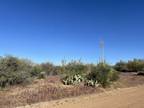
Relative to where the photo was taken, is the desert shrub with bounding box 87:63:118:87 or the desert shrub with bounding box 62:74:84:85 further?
the desert shrub with bounding box 87:63:118:87

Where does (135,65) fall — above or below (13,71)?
above

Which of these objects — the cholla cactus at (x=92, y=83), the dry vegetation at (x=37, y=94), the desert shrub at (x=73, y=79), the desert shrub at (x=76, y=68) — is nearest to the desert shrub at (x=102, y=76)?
the cholla cactus at (x=92, y=83)

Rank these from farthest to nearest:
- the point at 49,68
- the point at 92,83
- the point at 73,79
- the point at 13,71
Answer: the point at 49,68, the point at 73,79, the point at 92,83, the point at 13,71

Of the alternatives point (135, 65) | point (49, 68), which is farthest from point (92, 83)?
point (135, 65)

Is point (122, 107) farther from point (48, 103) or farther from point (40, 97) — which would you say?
point (40, 97)

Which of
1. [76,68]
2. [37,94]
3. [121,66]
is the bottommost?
[37,94]

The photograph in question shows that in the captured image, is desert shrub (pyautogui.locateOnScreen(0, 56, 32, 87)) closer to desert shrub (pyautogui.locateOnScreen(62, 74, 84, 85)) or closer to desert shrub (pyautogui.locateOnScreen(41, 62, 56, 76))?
desert shrub (pyautogui.locateOnScreen(62, 74, 84, 85))

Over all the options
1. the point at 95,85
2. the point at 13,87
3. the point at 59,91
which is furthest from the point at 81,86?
the point at 13,87

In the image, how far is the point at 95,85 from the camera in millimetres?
22469

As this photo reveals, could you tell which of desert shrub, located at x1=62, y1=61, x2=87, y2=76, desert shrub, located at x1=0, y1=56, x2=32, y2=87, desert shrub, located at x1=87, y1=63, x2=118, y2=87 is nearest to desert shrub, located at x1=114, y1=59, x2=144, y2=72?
desert shrub, located at x1=62, y1=61, x2=87, y2=76

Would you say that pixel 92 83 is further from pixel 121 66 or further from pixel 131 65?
pixel 121 66

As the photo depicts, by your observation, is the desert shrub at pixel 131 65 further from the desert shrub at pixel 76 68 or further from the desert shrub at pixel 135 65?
the desert shrub at pixel 76 68

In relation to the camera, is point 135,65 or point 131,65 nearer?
point 135,65

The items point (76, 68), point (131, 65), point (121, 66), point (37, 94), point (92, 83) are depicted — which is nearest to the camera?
point (37, 94)
